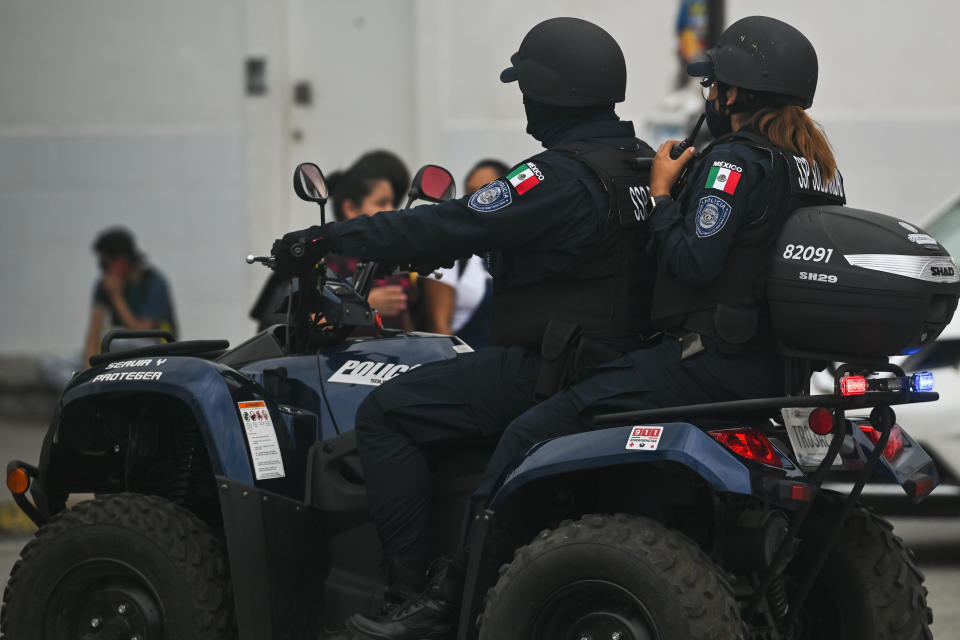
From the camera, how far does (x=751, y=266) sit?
408 centimetres

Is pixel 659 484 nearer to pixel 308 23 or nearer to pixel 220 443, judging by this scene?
pixel 220 443

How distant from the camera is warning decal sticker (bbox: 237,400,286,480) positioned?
4.57 m

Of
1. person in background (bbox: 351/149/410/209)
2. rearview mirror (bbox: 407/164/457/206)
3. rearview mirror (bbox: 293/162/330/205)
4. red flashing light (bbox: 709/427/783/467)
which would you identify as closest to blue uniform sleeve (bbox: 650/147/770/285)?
red flashing light (bbox: 709/427/783/467)

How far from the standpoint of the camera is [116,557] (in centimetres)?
460

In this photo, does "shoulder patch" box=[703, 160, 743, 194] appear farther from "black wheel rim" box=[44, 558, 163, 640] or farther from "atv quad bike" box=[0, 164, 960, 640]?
"black wheel rim" box=[44, 558, 163, 640]

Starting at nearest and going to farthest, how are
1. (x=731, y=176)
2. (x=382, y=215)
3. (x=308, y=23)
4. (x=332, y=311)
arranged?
1. (x=731, y=176)
2. (x=382, y=215)
3. (x=332, y=311)
4. (x=308, y=23)

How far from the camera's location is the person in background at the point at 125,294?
1022cm

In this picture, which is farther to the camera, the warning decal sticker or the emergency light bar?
the warning decal sticker

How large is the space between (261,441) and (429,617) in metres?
0.72

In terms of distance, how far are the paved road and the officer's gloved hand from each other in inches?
121

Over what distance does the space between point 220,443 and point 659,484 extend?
125cm

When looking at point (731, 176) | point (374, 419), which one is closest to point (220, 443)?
point (374, 419)

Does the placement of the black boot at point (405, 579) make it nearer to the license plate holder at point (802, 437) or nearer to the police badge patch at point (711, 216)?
the license plate holder at point (802, 437)

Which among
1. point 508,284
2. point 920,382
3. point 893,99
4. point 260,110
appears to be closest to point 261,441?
point 508,284
